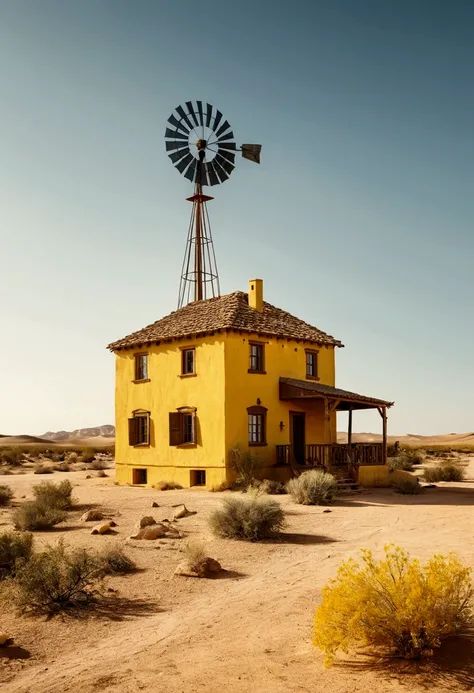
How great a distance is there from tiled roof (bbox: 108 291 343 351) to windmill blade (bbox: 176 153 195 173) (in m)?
7.45

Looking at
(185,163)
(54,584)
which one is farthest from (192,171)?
(54,584)

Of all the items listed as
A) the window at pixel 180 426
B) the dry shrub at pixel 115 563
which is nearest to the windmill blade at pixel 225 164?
the window at pixel 180 426

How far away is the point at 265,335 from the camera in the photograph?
25.9 meters

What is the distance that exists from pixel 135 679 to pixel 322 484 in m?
13.5

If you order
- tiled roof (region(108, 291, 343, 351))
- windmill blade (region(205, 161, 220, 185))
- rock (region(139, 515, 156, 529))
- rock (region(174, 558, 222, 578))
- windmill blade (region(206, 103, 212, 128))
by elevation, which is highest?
windmill blade (region(206, 103, 212, 128))

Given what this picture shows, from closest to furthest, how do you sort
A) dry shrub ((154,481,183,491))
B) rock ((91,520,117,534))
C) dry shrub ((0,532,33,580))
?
dry shrub ((0,532,33,580))
rock ((91,520,117,534))
dry shrub ((154,481,183,491))

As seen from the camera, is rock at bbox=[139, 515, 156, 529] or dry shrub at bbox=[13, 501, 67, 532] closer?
rock at bbox=[139, 515, 156, 529]

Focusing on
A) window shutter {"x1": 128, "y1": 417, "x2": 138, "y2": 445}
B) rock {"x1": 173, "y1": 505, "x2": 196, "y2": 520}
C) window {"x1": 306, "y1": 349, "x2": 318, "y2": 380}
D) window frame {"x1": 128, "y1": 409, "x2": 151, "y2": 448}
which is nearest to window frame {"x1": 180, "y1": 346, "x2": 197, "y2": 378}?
window frame {"x1": 128, "y1": 409, "x2": 151, "y2": 448}

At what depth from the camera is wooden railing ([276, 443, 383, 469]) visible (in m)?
24.9

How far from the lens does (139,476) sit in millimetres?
28125

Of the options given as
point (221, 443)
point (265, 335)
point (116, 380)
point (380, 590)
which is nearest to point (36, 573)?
point (380, 590)

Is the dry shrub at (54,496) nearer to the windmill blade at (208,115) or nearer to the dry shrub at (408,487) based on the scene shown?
the dry shrub at (408,487)

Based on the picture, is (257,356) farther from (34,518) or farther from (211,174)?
(34,518)

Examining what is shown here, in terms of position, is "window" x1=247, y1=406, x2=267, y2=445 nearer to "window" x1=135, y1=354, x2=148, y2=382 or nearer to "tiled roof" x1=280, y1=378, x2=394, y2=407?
"tiled roof" x1=280, y1=378, x2=394, y2=407
